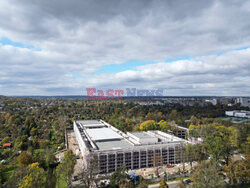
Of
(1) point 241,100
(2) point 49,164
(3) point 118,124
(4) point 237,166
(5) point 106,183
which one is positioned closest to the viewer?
(4) point 237,166

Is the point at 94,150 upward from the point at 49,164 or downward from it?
upward

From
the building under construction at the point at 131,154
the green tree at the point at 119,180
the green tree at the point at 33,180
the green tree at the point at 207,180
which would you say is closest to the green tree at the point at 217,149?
the building under construction at the point at 131,154

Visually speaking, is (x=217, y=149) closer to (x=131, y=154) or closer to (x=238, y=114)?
(x=131, y=154)

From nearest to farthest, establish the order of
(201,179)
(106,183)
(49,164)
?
(201,179)
(106,183)
(49,164)

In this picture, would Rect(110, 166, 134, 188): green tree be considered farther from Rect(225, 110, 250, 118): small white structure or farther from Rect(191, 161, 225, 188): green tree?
Rect(225, 110, 250, 118): small white structure

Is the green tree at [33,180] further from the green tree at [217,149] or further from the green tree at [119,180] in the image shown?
the green tree at [217,149]

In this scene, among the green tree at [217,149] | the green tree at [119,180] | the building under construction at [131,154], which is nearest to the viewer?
the green tree at [119,180]

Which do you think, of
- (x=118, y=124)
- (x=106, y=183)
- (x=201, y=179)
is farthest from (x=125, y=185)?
(x=118, y=124)

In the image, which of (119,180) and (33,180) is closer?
(33,180)

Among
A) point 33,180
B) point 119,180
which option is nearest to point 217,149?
point 119,180

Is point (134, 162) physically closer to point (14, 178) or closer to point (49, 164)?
point (49, 164)

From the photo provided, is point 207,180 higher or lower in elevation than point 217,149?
lower
